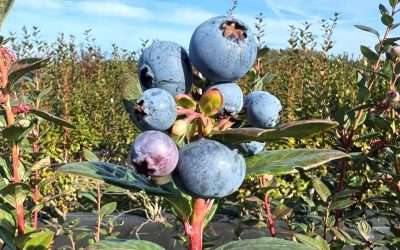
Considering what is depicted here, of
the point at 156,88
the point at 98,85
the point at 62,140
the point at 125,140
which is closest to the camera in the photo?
the point at 156,88

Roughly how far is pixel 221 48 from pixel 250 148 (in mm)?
144

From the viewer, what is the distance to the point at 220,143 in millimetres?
736

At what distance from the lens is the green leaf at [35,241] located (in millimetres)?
1288

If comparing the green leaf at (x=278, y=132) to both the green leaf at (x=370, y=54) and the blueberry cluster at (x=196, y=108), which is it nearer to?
the blueberry cluster at (x=196, y=108)

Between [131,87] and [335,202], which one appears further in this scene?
[335,202]

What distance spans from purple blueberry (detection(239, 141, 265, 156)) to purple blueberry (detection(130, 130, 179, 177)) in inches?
4.9

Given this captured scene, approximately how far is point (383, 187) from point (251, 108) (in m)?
1.21

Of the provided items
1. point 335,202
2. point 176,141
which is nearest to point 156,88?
point 176,141

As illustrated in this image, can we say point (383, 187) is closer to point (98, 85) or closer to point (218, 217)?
point (218, 217)

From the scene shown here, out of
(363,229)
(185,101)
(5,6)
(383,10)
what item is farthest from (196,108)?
(383,10)

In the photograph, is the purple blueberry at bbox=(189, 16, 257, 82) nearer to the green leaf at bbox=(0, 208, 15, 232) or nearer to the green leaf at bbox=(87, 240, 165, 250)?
the green leaf at bbox=(87, 240, 165, 250)

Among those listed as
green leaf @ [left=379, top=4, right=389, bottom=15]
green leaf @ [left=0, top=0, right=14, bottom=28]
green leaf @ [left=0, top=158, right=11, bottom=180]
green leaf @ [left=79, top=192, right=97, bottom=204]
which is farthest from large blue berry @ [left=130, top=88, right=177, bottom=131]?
green leaf @ [left=79, top=192, right=97, bottom=204]

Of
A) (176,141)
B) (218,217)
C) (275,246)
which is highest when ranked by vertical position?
(176,141)

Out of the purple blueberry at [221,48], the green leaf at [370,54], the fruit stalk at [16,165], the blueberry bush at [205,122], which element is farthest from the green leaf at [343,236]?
the purple blueberry at [221,48]
